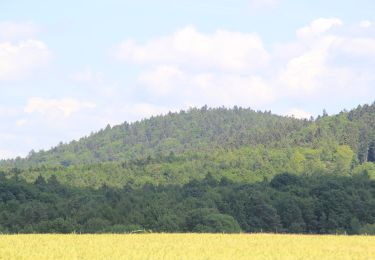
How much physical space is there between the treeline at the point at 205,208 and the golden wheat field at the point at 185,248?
1770 inches

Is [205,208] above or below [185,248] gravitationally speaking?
above

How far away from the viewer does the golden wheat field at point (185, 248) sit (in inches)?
1713

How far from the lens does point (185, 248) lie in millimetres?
48531

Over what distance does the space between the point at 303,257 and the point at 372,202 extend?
99006 mm

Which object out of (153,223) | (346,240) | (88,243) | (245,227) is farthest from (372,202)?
(88,243)

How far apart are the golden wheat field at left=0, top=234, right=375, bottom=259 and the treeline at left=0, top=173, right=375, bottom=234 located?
45.0 m

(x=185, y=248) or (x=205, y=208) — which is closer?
(x=185, y=248)

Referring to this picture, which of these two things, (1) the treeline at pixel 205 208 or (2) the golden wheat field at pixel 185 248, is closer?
(2) the golden wheat field at pixel 185 248

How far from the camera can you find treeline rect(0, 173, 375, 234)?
111m

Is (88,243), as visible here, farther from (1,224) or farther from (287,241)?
(1,224)

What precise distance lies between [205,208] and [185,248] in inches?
2701

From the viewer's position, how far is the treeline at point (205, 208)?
365 feet

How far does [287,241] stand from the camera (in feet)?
186

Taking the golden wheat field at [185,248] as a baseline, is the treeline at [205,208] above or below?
above
